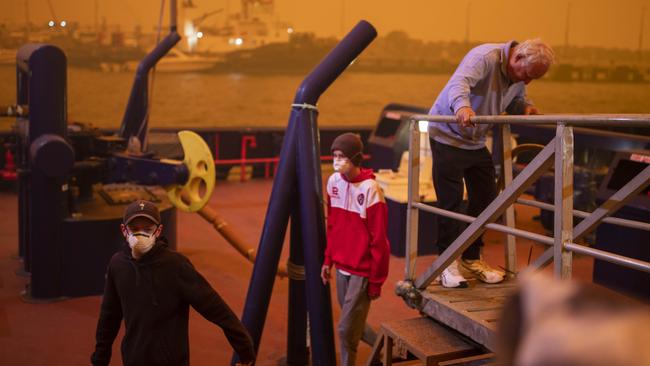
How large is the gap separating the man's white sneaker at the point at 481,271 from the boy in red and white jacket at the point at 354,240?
1.65 ft

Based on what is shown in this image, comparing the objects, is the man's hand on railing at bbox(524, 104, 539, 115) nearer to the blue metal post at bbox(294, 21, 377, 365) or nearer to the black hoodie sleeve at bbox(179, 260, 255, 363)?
the blue metal post at bbox(294, 21, 377, 365)

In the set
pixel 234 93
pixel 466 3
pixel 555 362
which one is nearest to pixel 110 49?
pixel 234 93

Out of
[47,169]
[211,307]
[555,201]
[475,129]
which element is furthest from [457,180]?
[47,169]

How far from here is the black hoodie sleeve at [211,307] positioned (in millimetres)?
3693

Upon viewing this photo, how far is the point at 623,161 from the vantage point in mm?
7918

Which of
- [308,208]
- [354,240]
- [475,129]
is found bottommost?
[354,240]

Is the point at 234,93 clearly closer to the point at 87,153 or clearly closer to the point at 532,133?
the point at 532,133

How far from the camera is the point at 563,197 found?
3.30 metres

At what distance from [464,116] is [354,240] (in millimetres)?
1317

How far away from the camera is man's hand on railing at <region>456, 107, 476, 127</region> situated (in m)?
3.96

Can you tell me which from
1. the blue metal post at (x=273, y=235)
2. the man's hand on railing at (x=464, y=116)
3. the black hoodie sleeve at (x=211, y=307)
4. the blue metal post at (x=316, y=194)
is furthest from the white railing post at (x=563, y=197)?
the blue metal post at (x=273, y=235)

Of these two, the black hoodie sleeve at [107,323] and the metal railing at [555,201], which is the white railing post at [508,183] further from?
the black hoodie sleeve at [107,323]

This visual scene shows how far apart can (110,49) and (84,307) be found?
17.6 metres

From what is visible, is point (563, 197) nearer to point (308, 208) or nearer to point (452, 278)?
point (452, 278)
